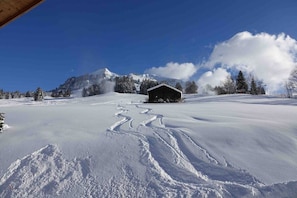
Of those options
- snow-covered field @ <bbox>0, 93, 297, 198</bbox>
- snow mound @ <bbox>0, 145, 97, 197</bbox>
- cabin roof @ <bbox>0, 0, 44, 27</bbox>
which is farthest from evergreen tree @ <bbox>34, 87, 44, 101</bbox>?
cabin roof @ <bbox>0, 0, 44, 27</bbox>

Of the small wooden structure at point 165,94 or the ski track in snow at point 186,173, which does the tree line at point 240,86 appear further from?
the ski track in snow at point 186,173

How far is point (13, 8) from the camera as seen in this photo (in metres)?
3.90

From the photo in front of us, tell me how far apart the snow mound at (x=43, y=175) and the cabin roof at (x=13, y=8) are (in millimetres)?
3135

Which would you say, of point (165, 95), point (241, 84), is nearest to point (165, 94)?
point (165, 95)

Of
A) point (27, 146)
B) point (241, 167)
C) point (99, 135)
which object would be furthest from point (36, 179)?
point (241, 167)

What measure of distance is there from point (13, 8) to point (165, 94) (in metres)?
35.6

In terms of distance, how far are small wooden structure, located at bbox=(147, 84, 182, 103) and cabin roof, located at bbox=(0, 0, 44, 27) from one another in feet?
115

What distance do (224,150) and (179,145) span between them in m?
1.19

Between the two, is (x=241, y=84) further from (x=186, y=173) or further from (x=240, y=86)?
(x=186, y=173)

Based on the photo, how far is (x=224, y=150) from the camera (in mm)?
6793

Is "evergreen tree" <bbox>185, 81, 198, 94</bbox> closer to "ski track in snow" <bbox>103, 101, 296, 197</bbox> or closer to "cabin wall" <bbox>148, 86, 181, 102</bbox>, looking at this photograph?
"cabin wall" <bbox>148, 86, 181, 102</bbox>

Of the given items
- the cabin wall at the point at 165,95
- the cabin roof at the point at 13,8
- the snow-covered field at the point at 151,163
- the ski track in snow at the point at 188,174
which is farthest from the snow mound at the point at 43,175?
the cabin wall at the point at 165,95

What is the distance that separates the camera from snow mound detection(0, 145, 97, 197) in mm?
5078

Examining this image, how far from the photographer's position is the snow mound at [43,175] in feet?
16.7
